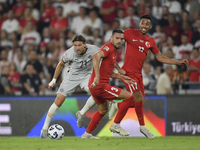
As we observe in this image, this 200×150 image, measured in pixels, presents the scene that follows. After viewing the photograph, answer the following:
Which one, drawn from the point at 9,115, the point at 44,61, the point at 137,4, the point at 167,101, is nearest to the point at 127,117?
the point at 167,101

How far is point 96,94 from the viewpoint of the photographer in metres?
6.89

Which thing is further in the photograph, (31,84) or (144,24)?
(31,84)

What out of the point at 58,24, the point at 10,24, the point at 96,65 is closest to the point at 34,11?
the point at 10,24

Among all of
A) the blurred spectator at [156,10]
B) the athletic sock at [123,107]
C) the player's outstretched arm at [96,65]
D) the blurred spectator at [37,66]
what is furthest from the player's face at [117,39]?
the blurred spectator at [156,10]

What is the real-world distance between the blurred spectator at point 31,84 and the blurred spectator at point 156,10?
4695mm

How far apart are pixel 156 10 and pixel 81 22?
2.73m

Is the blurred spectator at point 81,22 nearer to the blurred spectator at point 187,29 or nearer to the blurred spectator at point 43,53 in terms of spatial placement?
the blurred spectator at point 43,53

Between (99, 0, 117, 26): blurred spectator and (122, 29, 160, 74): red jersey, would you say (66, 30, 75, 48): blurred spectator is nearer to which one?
(99, 0, 117, 26): blurred spectator

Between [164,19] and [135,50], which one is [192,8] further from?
[135,50]

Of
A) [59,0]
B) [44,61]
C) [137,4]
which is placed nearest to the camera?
[44,61]

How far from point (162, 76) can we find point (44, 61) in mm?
4096

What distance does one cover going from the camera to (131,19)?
12305 millimetres

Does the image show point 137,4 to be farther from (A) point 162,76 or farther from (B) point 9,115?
(B) point 9,115

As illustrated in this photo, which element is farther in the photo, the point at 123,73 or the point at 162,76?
the point at 162,76
